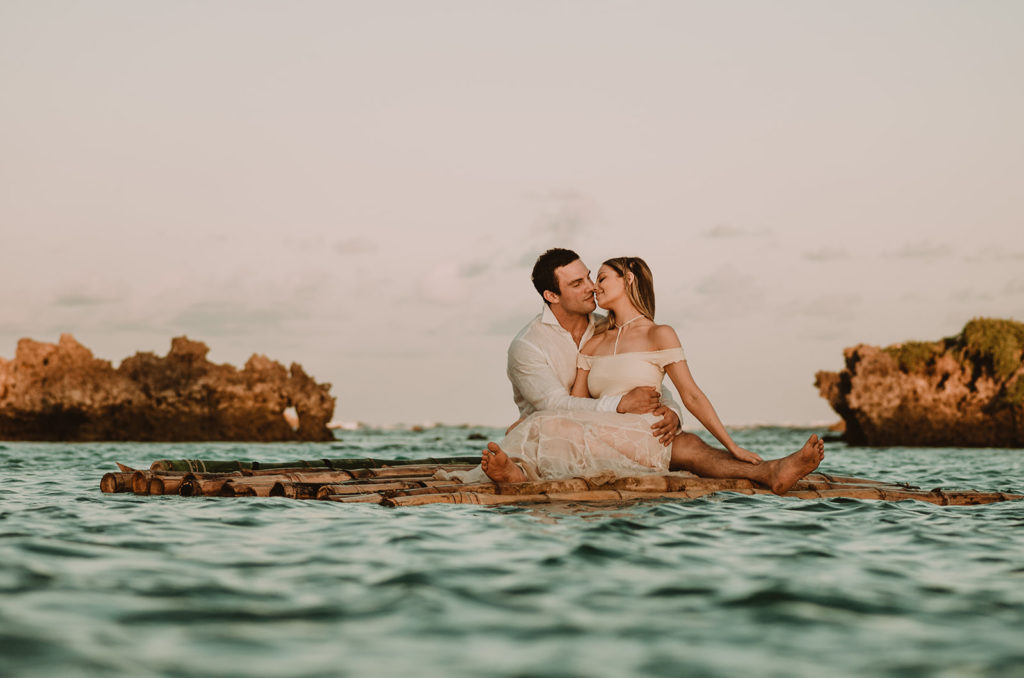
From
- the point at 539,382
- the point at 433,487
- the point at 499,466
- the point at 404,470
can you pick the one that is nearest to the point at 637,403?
the point at 539,382

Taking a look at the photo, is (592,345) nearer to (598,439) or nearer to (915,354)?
(598,439)

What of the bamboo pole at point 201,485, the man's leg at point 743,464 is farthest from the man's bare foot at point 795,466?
the bamboo pole at point 201,485

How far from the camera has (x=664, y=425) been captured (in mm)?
9656

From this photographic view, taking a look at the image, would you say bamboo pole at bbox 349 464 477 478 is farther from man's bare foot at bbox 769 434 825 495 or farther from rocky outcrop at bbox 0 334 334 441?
rocky outcrop at bbox 0 334 334 441

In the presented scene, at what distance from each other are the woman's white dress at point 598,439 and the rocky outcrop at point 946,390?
41.5 meters

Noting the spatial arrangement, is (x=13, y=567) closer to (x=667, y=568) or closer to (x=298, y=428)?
(x=667, y=568)

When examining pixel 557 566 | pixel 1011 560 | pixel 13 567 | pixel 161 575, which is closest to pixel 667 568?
pixel 557 566

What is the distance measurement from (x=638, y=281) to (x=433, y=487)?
308 centimetres

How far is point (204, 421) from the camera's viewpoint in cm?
4769

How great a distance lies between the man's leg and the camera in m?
9.06

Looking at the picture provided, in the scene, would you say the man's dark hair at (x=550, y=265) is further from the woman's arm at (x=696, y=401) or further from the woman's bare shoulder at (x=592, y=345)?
the woman's arm at (x=696, y=401)

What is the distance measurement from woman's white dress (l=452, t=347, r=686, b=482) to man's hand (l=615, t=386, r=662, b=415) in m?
0.08

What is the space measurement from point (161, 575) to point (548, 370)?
17.6 ft

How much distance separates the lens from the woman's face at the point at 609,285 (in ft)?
32.3
